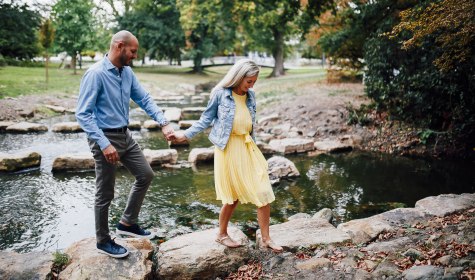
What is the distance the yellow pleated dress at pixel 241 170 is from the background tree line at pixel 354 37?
4.12 meters

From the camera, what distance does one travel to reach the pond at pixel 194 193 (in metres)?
5.84

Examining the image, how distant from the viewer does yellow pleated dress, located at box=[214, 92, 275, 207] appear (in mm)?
4031

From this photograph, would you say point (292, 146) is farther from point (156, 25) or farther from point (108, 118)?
point (156, 25)

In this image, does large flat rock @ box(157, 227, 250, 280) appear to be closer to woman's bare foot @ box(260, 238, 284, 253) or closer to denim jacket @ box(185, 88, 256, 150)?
woman's bare foot @ box(260, 238, 284, 253)

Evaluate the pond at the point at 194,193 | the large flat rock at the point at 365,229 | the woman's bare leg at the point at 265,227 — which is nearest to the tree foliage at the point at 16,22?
the pond at the point at 194,193

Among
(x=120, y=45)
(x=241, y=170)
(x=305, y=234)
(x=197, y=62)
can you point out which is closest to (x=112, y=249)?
(x=241, y=170)

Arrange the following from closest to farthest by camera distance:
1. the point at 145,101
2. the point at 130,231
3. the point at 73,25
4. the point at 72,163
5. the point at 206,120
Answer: the point at 206,120 → the point at 145,101 → the point at 130,231 → the point at 72,163 → the point at 73,25

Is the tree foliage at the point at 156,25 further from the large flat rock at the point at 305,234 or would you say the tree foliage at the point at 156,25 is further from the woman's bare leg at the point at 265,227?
the woman's bare leg at the point at 265,227

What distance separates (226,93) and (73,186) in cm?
500

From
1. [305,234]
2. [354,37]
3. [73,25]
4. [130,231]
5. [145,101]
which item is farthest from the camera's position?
[73,25]

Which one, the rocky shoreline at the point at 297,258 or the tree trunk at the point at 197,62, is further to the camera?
the tree trunk at the point at 197,62

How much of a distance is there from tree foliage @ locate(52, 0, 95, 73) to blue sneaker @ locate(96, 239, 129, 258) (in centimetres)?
2686

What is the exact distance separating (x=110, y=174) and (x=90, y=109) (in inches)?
26.1

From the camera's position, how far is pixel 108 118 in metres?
3.86
